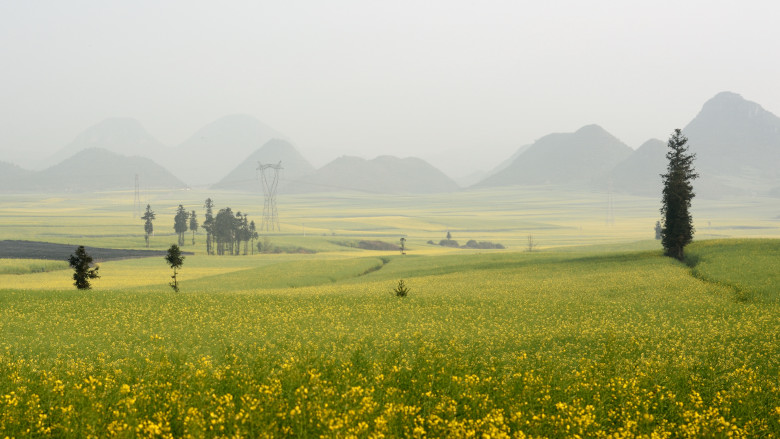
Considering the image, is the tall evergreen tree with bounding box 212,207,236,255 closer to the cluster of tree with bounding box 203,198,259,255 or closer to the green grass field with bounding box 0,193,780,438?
the cluster of tree with bounding box 203,198,259,255

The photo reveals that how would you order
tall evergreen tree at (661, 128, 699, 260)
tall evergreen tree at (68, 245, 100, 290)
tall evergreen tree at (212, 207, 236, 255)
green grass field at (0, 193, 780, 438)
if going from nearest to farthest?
green grass field at (0, 193, 780, 438)
tall evergreen tree at (68, 245, 100, 290)
tall evergreen tree at (661, 128, 699, 260)
tall evergreen tree at (212, 207, 236, 255)

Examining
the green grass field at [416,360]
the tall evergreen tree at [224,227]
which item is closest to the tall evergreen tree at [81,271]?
the green grass field at [416,360]

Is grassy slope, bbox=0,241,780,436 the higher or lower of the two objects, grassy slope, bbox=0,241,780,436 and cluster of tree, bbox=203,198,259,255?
the lower

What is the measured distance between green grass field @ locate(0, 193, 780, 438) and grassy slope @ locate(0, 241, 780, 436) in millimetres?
131

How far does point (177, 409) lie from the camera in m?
16.0

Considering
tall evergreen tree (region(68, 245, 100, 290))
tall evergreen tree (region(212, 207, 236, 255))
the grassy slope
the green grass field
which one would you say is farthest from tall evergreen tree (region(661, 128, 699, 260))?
tall evergreen tree (region(212, 207, 236, 255))

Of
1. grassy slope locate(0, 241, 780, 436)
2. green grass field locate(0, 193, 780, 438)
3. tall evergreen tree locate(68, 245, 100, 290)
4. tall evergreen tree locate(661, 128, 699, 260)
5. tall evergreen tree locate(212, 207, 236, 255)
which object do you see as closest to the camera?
green grass field locate(0, 193, 780, 438)

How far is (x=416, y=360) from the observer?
21344mm

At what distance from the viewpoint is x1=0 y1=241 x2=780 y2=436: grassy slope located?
15227mm

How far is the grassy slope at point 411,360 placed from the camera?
15.2 m

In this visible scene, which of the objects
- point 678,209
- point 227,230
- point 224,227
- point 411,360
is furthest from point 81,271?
point 227,230

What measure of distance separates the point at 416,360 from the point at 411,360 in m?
4.19

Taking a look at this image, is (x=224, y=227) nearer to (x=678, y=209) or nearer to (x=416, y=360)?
(x=678, y=209)

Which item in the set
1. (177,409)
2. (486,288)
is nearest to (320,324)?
(177,409)
